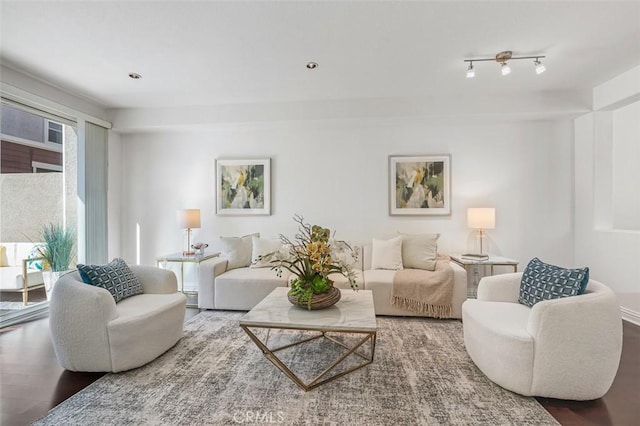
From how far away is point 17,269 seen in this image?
11.4 ft

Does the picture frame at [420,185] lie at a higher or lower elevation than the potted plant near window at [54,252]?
higher

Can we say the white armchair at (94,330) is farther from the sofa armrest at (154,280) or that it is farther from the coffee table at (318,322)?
the coffee table at (318,322)

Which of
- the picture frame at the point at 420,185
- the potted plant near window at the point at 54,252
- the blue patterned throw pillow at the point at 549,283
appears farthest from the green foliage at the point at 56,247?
the blue patterned throw pillow at the point at 549,283

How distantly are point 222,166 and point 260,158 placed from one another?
60cm

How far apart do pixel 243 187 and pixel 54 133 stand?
7.88ft

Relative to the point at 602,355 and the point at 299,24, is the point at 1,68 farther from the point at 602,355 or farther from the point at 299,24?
the point at 602,355

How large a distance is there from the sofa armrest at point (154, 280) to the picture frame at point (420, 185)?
2907 mm

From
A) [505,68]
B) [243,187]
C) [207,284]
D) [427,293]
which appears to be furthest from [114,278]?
[505,68]

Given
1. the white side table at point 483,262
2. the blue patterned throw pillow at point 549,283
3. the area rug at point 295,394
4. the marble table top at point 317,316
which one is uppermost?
the blue patterned throw pillow at point 549,283

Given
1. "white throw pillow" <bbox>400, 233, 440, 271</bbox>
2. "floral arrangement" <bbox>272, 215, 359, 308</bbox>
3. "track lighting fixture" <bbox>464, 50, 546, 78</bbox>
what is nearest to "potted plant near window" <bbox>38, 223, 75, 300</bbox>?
"floral arrangement" <bbox>272, 215, 359, 308</bbox>

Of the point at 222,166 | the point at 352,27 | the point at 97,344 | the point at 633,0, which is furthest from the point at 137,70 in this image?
the point at 633,0

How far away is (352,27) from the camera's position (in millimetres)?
2354

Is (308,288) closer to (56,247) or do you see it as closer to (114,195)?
(56,247)

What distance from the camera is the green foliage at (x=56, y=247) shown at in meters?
3.65
